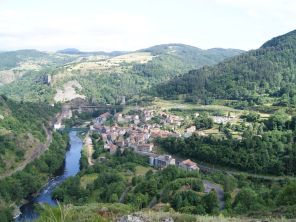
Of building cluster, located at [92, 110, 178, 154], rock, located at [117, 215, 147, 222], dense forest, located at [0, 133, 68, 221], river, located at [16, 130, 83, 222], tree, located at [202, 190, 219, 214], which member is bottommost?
river, located at [16, 130, 83, 222]

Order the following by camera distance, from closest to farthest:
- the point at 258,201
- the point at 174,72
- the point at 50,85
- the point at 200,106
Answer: the point at 258,201 < the point at 200,106 < the point at 50,85 < the point at 174,72

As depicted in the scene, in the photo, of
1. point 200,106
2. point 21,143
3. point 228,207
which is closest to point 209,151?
point 228,207

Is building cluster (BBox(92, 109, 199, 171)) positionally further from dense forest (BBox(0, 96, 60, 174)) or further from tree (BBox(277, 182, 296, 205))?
tree (BBox(277, 182, 296, 205))

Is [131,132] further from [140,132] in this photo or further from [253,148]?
[253,148]

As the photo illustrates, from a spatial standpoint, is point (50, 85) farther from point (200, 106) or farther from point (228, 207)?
point (228, 207)

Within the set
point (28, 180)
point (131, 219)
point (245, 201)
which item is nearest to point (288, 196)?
point (245, 201)

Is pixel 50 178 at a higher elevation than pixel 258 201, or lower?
lower

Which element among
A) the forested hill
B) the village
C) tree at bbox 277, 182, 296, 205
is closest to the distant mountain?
the forested hill
